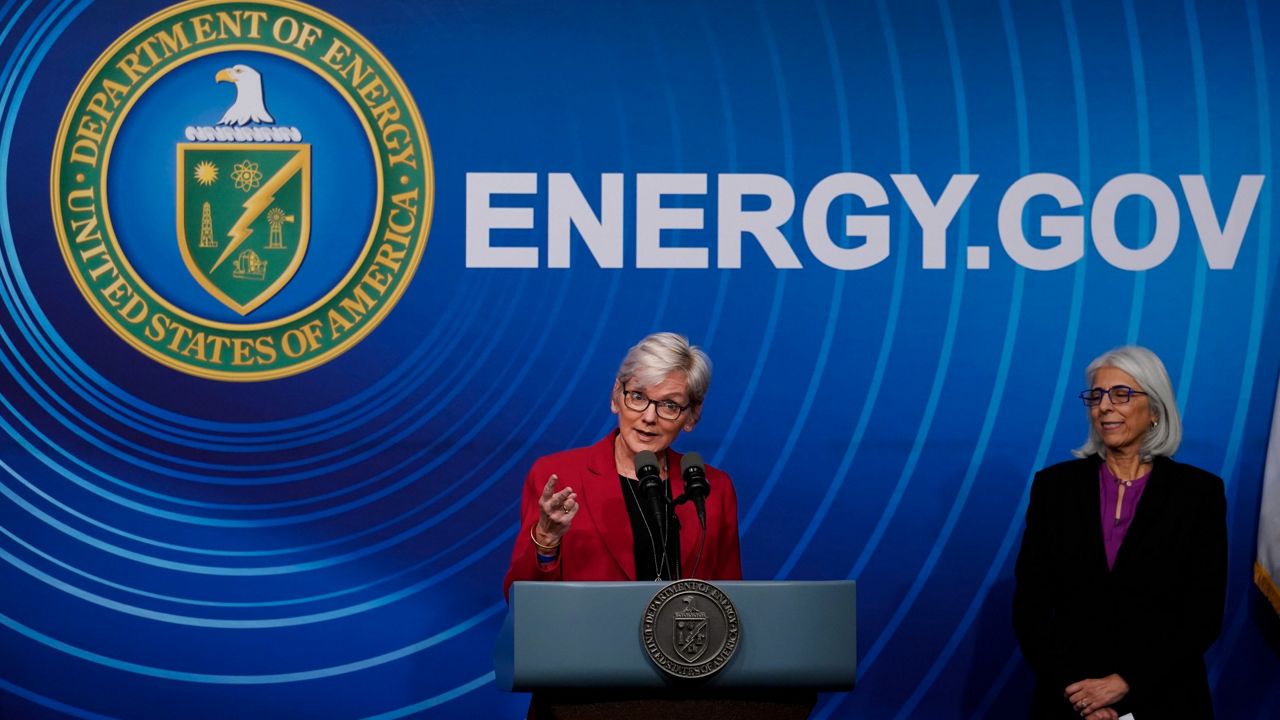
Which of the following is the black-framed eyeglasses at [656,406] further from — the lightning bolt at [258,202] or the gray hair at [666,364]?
the lightning bolt at [258,202]

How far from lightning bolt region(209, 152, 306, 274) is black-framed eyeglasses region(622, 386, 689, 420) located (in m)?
1.74

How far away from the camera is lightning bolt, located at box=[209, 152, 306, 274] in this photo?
164 inches

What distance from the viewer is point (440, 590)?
4137 mm

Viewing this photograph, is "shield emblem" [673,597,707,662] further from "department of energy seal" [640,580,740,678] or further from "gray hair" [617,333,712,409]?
"gray hair" [617,333,712,409]

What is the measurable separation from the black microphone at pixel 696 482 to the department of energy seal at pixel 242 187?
1.89 m

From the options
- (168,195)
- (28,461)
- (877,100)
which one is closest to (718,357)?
(877,100)

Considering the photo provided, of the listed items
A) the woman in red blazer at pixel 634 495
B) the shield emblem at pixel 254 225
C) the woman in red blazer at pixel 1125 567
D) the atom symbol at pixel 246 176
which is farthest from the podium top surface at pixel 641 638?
the atom symbol at pixel 246 176

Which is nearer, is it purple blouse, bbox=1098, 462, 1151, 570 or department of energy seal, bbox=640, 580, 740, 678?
department of energy seal, bbox=640, 580, 740, 678

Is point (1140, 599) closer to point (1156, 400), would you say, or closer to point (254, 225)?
point (1156, 400)

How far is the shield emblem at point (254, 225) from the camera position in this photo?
4.15 meters

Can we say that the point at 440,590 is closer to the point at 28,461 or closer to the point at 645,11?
the point at 28,461

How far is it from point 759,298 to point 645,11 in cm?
97

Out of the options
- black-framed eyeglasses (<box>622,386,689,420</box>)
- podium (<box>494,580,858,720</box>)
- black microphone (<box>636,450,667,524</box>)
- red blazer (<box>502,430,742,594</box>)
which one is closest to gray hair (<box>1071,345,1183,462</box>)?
red blazer (<box>502,430,742,594</box>)

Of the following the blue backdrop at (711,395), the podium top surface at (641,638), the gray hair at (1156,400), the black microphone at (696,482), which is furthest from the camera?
the blue backdrop at (711,395)
